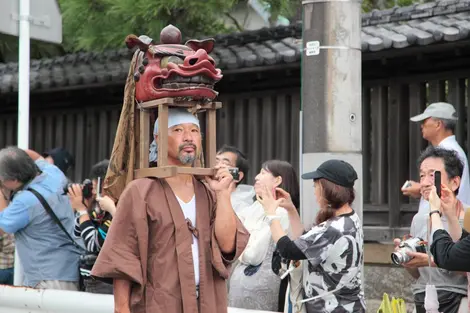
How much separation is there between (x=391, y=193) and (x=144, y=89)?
5057mm

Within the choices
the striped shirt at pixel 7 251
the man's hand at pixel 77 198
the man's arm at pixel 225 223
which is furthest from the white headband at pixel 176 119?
the striped shirt at pixel 7 251

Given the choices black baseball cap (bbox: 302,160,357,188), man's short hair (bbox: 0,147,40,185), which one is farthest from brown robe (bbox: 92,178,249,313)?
man's short hair (bbox: 0,147,40,185)

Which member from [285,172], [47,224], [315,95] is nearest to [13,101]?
[47,224]

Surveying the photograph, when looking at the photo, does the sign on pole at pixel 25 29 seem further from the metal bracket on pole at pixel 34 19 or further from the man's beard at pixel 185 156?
the man's beard at pixel 185 156

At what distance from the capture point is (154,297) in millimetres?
4879

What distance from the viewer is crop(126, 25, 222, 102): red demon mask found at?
5.04 m

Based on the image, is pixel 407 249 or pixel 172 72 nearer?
pixel 172 72

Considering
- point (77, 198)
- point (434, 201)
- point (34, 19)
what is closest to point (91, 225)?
point (77, 198)

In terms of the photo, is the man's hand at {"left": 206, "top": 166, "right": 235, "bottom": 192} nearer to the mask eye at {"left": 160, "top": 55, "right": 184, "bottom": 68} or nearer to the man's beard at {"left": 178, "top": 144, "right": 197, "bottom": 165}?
the man's beard at {"left": 178, "top": 144, "right": 197, "bottom": 165}

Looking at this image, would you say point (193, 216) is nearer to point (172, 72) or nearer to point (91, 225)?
point (172, 72)

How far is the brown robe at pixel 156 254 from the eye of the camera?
4.85 meters

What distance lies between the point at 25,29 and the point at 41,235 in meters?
1.92

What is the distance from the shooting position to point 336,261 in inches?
241

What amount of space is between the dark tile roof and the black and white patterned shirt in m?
3.20
